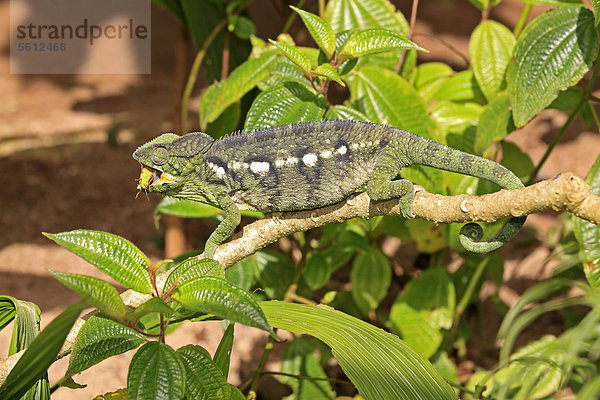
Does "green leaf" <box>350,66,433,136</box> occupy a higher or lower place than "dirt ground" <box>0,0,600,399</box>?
higher

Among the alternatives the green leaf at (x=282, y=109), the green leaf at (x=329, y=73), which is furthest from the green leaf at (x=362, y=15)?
the green leaf at (x=329, y=73)

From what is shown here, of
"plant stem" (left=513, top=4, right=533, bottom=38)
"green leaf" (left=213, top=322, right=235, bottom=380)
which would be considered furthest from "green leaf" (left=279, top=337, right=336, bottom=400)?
"plant stem" (left=513, top=4, right=533, bottom=38)

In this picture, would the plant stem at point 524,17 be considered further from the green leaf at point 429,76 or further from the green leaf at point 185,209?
the green leaf at point 185,209

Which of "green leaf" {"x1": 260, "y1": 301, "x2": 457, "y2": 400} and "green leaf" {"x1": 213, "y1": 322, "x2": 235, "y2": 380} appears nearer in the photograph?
"green leaf" {"x1": 260, "y1": 301, "x2": 457, "y2": 400}

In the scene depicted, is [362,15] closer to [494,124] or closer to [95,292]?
[494,124]

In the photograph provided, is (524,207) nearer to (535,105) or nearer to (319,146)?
(319,146)

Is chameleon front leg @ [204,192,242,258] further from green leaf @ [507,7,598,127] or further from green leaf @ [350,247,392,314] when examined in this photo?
green leaf @ [350,247,392,314]

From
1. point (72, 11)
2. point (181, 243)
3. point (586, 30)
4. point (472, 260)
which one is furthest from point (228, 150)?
point (72, 11)
